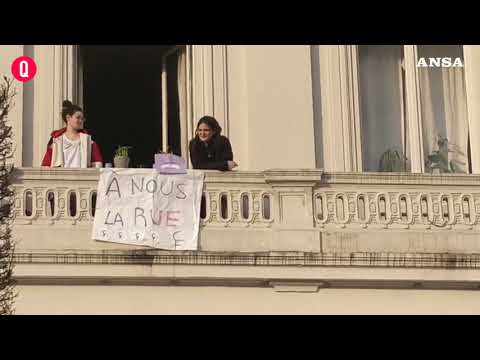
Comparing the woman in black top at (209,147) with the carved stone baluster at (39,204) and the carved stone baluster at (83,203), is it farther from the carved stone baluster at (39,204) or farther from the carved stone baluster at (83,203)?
the carved stone baluster at (39,204)

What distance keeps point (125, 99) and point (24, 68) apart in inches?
199

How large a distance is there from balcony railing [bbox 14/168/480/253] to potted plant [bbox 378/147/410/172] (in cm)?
304

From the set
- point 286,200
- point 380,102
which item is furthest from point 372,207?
point 380,102

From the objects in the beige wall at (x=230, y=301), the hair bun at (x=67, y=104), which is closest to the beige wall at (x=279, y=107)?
the beige wall at (x=230, y=301)

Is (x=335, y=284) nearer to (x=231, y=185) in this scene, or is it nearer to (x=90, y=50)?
(x=231, y=185)

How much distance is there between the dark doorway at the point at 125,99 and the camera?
105ft

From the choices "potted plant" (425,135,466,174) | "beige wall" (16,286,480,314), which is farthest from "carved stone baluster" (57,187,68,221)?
"potted plant" (425,135,466,174)

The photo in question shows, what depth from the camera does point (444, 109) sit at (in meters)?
30.3

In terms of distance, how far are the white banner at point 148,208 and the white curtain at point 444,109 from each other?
528 cm

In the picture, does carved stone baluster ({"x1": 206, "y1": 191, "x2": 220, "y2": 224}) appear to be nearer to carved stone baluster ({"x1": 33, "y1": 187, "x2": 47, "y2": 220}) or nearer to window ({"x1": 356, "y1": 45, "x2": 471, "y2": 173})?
carved stone baluster ({"x1": 33, "y1": 187, "x2": 47, "y2": 220})

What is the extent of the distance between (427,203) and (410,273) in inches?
47.1

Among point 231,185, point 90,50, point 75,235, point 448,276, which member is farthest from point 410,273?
point 90,50

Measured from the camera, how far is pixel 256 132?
93.6 ft

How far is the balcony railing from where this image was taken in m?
26.0
